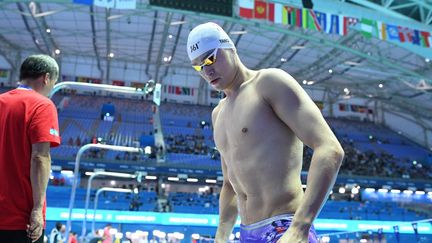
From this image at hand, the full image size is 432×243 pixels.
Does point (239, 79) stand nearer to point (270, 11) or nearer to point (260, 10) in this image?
point (260, 10)

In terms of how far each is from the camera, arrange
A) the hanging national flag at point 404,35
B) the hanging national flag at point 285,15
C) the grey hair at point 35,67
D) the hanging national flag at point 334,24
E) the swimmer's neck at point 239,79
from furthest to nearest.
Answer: the hanging national flag at point 404,35
the hanging national flag at point 334,24
the hanging national flag at point 285,15
the grey hair at point 35,67
the swimmer's neck at point 239,79

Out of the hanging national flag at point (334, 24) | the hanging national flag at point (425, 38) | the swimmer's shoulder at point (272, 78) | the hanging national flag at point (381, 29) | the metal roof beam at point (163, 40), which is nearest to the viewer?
the swimmer's shoulder at point (272, 78)

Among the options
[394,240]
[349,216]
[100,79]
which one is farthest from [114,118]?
[394,240]

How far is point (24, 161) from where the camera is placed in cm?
266

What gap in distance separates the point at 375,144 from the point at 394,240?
36609 millimetres

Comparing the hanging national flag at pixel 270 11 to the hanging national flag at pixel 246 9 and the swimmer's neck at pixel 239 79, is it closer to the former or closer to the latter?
the hanging national flag at pixel 246 9

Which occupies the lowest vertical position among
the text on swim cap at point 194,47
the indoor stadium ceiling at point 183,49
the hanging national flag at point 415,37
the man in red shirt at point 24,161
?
the man in red shirt at point 24,161

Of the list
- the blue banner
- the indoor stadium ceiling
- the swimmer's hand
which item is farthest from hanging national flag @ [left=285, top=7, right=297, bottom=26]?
the swimmer's hand

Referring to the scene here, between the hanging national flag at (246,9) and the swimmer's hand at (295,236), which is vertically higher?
the hanging national flag at (246,9)

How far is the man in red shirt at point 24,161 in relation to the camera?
101 inches

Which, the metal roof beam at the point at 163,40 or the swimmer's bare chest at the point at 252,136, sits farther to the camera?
the metal roof beam at the point at 163,40

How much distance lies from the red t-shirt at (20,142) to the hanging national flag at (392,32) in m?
15.5

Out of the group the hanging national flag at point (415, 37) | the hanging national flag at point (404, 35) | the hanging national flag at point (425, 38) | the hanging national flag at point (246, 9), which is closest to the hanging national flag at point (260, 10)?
the hanging national flag at point (246, 9)

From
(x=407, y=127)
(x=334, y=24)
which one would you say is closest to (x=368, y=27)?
(x=334, y=24)
